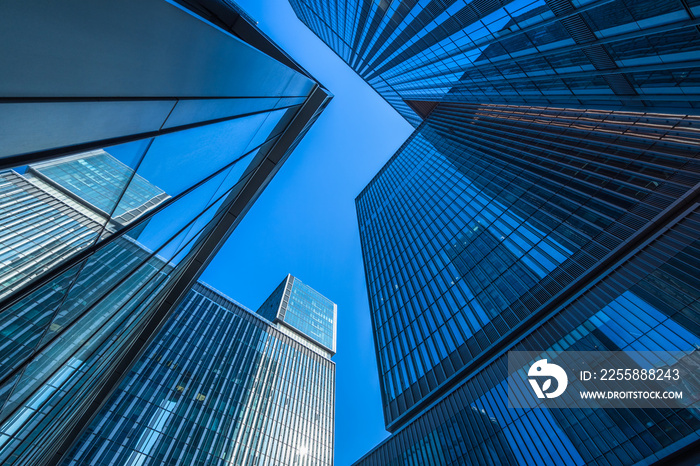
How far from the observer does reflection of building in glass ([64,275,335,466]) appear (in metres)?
48.2

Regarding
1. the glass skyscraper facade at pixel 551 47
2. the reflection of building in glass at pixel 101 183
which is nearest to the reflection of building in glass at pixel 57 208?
the reflection of building in glass at pixel 101 183

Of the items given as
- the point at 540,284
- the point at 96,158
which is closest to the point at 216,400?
the point at 540,284

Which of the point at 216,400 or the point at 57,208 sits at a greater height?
the point at 57,208

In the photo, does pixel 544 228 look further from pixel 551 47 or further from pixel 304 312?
pixel 304 312

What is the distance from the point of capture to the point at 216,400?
60.7 meters

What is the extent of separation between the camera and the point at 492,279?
1371 inches

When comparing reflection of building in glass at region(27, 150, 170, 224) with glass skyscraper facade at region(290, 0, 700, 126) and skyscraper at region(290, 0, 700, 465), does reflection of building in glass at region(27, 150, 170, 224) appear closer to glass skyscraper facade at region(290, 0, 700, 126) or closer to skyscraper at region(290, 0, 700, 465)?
glass skyscraper facade at region(290, 0, 700, 126)

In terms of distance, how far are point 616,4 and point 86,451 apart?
6722 cm

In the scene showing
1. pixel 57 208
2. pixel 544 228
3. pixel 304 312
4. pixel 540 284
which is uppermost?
pixel 304 312

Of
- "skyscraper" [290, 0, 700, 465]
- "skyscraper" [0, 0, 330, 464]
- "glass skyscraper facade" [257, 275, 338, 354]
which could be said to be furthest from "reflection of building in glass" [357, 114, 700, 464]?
"glass skyscraper facade" [257, 275, 338, 354]

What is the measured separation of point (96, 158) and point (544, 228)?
36.9 meters

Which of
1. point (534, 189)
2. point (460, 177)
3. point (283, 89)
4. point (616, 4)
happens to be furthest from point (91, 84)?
point (460, 177)

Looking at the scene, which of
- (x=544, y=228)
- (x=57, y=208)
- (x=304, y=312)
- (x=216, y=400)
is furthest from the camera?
(x=304, y=312)

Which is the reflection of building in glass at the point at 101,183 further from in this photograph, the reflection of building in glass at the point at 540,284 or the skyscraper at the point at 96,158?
the reflection of building in glass at the point at 540,284
